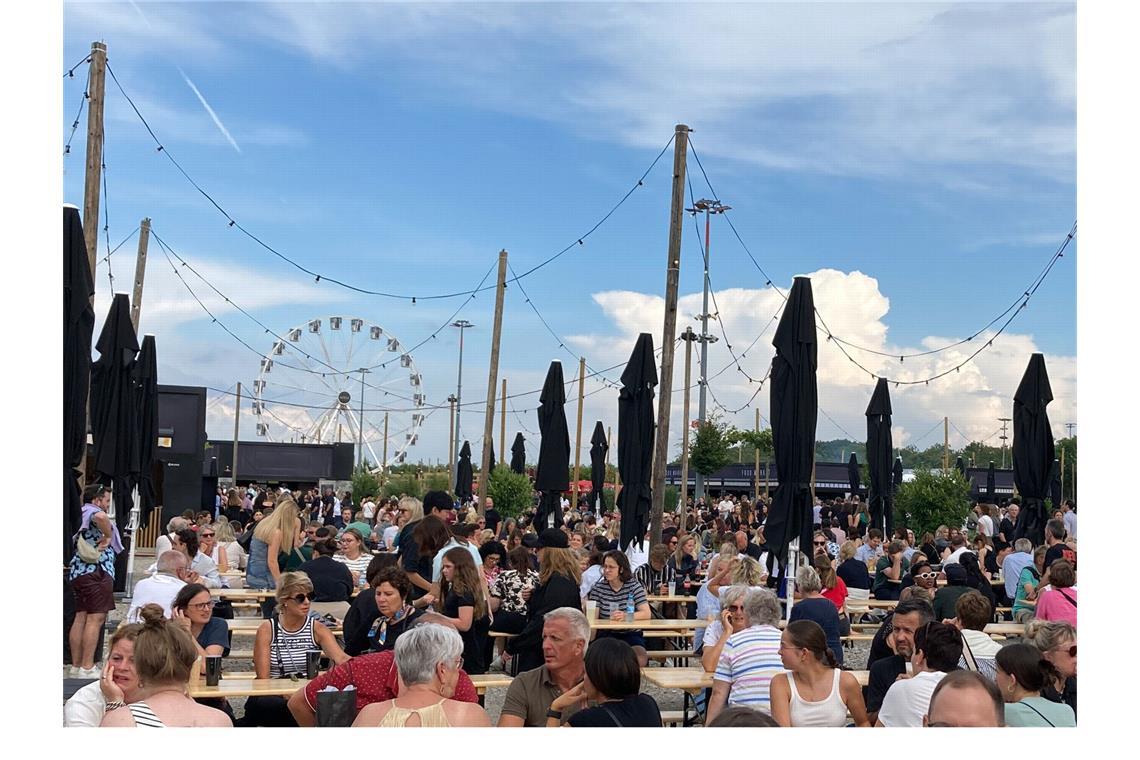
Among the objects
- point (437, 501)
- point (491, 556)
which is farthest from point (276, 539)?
point (491, 556)

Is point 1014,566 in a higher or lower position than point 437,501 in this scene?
lower

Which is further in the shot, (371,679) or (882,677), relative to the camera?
(882,677)

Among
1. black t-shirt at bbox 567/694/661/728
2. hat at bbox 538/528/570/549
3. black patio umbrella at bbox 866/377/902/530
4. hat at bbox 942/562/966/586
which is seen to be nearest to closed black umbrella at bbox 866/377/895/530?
black patio umbrella at bbox 866/377/902/530

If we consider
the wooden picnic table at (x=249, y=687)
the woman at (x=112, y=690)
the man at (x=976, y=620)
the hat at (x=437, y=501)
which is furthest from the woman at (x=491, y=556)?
the woman at (x=112, y=690)

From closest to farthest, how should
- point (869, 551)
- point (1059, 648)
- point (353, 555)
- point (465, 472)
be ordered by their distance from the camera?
point (1059, 648) → point (353, 555) → point (869, 551) → point (465, 472)

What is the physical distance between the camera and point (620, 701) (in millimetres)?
4648

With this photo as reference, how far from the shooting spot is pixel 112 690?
495 centimetres

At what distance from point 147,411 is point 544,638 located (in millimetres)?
11557

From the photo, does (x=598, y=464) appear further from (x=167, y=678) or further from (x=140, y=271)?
(x=167, y=678)

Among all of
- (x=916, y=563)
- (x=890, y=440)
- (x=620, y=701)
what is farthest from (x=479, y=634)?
(x=890, y=440)

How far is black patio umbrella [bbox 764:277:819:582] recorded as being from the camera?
1047 centimetres
